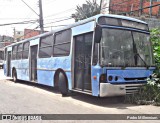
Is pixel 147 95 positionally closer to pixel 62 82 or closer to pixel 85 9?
pixel 62 82

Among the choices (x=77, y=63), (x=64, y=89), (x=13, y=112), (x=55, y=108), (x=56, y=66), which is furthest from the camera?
(x=56, y=66)

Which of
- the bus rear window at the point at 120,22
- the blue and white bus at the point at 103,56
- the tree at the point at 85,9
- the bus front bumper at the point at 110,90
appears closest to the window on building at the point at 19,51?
the blue and white bus at the point at 103,56

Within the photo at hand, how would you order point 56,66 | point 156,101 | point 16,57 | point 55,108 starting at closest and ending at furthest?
point 55,108
point 156,101
point 56,66
point 16,57

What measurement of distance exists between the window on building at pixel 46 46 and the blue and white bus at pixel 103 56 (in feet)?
2.56

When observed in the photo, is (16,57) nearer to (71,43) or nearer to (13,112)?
(71,43)

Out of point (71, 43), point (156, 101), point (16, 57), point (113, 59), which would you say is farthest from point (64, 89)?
point (16, 57)

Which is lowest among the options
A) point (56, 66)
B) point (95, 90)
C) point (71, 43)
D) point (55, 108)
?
point (55, 108)

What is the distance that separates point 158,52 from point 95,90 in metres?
3.82

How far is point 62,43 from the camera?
11.0 m

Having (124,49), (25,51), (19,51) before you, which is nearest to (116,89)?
(124,49)

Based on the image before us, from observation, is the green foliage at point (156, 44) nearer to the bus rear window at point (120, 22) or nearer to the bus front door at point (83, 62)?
the bus rear window at point (120, 22)

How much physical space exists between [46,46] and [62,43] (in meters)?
2.05

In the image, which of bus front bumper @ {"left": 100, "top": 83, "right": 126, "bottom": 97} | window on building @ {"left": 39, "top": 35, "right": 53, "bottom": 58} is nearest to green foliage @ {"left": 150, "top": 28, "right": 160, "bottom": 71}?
bus front bumper @ {"left": 100, "top": 83, "right": 126, "bottom": 97}

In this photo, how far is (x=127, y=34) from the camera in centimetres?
896
